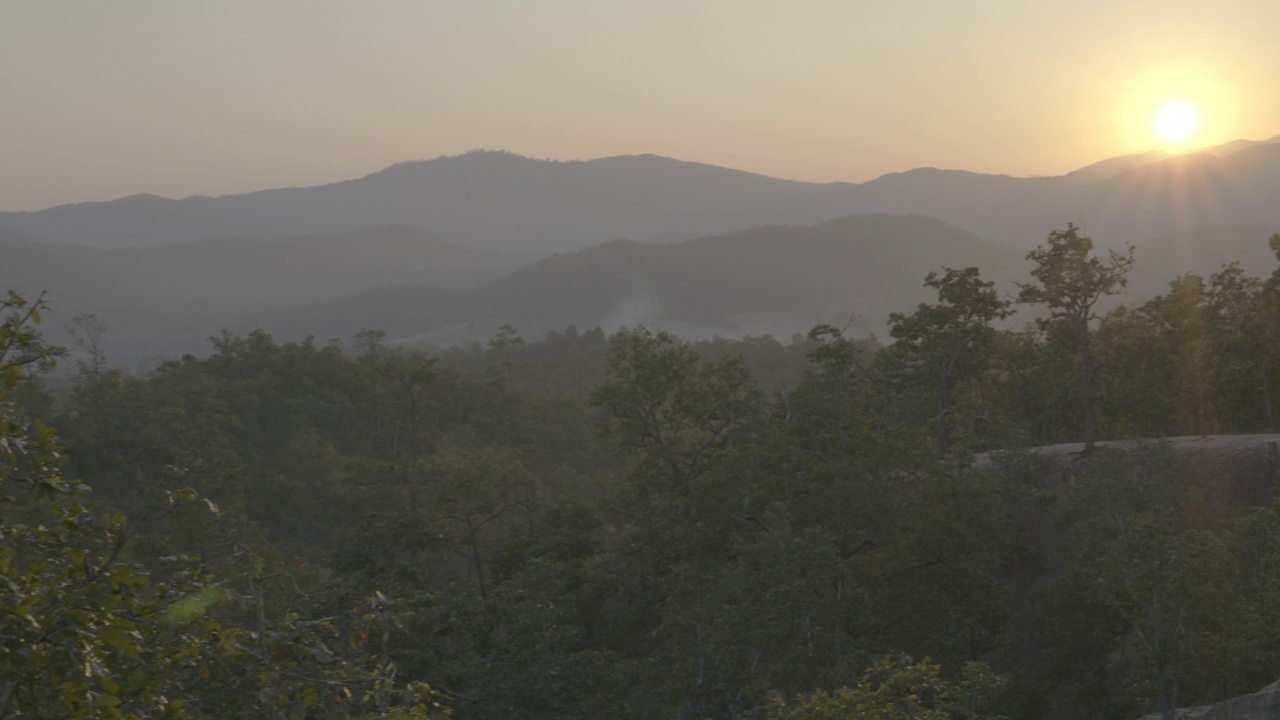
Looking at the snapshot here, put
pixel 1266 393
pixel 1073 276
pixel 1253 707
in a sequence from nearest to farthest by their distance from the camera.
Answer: pixel 1253 707 → pixel 1073 276 → pixel 1266 393

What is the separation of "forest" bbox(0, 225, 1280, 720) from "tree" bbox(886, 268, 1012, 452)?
0.15 meters

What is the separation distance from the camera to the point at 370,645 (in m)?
24.6

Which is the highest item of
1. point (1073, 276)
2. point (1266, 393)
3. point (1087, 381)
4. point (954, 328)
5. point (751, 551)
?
point (1073, 276)

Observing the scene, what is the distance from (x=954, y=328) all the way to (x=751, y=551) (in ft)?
64.9

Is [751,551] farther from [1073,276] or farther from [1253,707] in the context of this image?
[1073,276]

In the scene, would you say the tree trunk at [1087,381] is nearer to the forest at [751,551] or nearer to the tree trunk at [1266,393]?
the forest at [751,551]

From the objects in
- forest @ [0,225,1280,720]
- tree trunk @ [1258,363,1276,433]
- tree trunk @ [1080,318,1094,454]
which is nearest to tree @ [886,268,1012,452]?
forest @ [0,225,1280,720]

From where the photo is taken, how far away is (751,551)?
26766 millimetres

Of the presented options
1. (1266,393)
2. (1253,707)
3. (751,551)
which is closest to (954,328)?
(1266,393)

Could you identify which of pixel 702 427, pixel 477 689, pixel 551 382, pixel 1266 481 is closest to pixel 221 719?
pixel 477 689

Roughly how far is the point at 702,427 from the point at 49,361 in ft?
105

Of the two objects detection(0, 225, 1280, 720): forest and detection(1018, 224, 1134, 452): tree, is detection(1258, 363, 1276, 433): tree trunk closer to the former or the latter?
detection(0, 225, 1280, 720): forest

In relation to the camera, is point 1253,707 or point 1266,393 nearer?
point 1253,707

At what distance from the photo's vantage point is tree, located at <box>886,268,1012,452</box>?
42406mm
